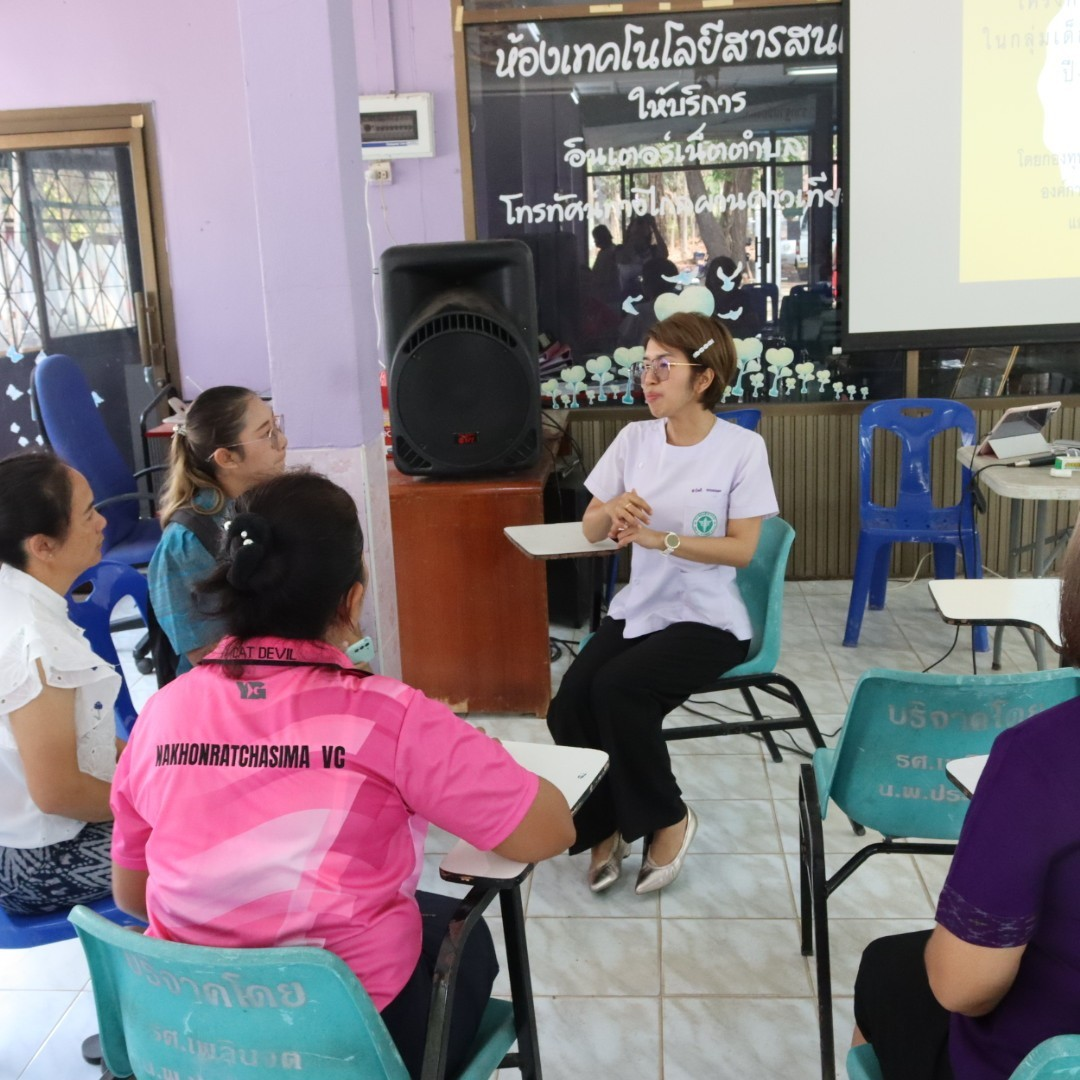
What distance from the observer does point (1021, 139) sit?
13.6ft

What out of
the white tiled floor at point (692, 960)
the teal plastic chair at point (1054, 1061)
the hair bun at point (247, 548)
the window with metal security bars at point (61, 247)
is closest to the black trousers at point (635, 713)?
the white tiled floor at point (692, 960)

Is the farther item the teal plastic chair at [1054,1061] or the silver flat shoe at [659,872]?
the silver flat shoe at [659,872]

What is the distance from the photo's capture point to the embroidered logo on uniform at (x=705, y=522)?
103 inches

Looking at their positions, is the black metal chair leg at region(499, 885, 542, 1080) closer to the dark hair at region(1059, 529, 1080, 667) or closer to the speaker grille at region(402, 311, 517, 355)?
the dark hair at region(1059, 529, 1080, 667)

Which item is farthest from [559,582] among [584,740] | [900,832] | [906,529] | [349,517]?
[349,517]

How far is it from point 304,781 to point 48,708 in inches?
23.5

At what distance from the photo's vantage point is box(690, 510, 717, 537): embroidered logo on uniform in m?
2.61

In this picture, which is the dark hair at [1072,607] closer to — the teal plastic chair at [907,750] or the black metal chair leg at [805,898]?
the teal plastic chair at [907,750]

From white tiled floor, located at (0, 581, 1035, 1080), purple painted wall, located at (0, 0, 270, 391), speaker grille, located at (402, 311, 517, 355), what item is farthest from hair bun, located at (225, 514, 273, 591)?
purple painted wall, located at (0, 0, 270, 391)

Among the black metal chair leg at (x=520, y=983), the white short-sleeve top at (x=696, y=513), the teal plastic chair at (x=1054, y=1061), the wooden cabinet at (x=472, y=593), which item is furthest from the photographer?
the wooden cabinet at (x=472, y=593)

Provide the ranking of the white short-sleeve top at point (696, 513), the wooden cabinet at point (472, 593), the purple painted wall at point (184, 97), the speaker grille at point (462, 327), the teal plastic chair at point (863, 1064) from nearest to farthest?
the teal plastic chair at point (863, 1064) < the white short-sleeve top at point (696, 513) < the speaker grille at point (462, 327) < the wooden cabinet at point (472, 593) < the purple painted wall at point (184, 97)

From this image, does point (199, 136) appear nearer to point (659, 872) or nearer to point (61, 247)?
point (61, 247)

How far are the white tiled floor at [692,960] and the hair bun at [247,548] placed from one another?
3.75 ft

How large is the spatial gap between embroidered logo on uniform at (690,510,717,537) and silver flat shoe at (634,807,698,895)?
0.67m
